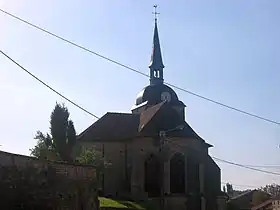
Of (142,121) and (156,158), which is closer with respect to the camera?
(156,158)

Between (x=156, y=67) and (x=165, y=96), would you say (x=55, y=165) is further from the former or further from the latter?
(x=156, y=67)

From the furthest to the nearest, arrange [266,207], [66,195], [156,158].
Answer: [156,158] → [266,207] → [66,195]

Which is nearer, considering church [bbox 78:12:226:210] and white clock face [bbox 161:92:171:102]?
church [bbox 78:12:226:210]

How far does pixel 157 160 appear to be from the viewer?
54312mm

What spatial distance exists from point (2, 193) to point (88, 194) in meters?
5.69

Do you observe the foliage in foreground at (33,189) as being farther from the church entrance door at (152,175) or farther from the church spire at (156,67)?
the church spire at (156,67)

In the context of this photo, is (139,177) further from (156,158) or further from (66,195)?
(66,195)

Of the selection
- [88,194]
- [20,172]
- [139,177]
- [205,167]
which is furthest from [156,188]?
[20,172]

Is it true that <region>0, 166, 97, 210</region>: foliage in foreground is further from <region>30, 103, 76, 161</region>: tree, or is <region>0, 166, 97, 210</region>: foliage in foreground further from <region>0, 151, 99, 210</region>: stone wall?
<region>30, 103, 76, 161</region>: tree

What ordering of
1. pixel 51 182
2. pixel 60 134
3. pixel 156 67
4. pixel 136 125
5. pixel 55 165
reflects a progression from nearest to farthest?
pixel 51 182, pixel 55 165, pixel 60 134, pixel 136 125, pixel 156 67

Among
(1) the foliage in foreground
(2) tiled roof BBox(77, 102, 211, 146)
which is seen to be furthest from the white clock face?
(1) the foliage in foreground

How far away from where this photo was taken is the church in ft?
174

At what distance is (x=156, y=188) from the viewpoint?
54375 millimetres

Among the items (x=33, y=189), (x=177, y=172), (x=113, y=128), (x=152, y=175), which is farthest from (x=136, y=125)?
(x=33, y=189)
